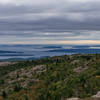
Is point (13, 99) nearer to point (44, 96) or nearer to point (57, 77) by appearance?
point (44, 96)

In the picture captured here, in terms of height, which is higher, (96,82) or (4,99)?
(96,82)

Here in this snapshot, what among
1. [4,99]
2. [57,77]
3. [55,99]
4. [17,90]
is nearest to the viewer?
[55,99]

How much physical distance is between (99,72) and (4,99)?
1442 centimetres

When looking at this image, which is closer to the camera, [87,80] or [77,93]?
[77,93]

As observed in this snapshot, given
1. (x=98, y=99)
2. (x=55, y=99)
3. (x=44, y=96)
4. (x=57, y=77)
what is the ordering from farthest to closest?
(x=57, y=77) → (x=44, y=96) → (x=55, y=99) → (x=98, y=99)

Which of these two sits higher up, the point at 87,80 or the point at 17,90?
the point at 87,80

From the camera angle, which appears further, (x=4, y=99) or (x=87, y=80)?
(x=4, y=99)

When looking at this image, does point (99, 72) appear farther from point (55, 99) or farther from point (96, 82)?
point (55, 99)

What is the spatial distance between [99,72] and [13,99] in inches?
508

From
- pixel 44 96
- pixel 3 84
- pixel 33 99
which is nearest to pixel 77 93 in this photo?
pixel 44 96

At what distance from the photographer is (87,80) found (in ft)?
93.0

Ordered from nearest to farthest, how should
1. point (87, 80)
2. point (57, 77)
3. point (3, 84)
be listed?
point (87, 80), point (57, 77), point (3, 84)

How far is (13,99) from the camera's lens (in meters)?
29.1

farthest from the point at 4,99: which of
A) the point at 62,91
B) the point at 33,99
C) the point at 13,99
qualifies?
the point at 62,91
